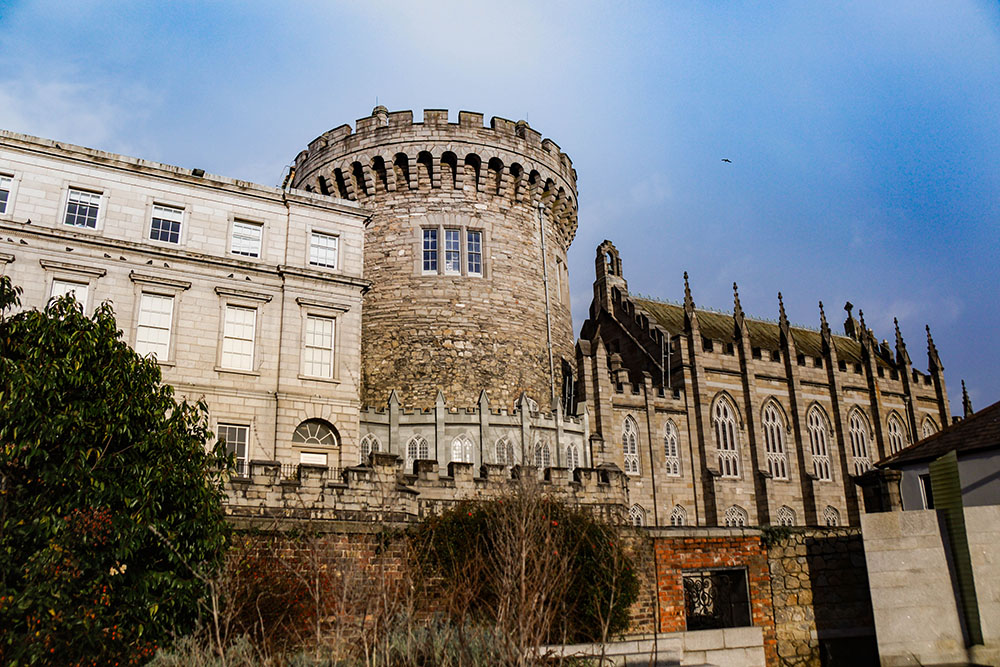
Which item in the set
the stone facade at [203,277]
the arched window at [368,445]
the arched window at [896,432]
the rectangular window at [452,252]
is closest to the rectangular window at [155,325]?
the stone facade at [203,277]

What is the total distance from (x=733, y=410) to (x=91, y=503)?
30.8 m

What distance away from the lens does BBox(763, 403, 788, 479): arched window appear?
38062mm

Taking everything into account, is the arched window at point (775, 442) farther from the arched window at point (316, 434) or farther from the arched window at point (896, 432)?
the arched window at point (316, 434)

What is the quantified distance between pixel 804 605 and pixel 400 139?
21.7 m

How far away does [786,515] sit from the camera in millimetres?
37125

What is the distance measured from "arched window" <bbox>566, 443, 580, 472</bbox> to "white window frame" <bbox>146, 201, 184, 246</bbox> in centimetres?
1404

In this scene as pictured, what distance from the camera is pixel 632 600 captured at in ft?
51.5

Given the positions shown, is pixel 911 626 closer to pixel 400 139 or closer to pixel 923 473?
pixel 923 473

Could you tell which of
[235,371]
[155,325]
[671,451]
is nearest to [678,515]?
[671,451]

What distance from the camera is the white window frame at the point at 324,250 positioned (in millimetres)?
24859

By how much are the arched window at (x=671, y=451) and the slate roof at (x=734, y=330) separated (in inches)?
275

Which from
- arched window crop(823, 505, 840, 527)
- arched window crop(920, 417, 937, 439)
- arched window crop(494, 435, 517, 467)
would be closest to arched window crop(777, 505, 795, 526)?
arched window crop(823, 505, 840, 527)

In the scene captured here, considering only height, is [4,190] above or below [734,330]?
below

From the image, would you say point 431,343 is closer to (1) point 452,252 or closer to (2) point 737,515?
(1) point 452,252
